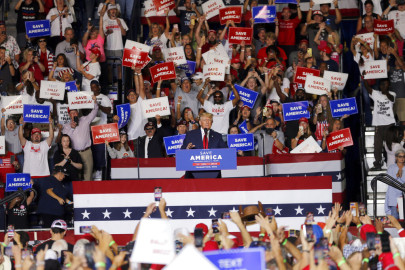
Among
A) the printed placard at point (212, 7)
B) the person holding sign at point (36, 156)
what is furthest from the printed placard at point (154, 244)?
the printed placard at point (212, 7)

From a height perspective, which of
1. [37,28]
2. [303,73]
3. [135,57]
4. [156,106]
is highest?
[37,28]

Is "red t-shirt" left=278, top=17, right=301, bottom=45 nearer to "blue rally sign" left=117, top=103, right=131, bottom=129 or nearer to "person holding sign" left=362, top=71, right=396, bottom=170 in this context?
"person holding sign" left=362, top=71, right=396, bottom=170

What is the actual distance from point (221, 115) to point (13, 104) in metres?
3.93

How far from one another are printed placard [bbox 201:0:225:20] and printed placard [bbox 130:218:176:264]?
11.8 meters

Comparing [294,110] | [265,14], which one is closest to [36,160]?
[294,110]

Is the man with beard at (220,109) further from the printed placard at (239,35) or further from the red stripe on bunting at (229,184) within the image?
the red stripe on bunting at (229,184)

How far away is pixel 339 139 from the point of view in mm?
15938

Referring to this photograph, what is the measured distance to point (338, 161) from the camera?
51.9 ft

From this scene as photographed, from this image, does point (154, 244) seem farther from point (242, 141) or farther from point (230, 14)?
point (230, 14)

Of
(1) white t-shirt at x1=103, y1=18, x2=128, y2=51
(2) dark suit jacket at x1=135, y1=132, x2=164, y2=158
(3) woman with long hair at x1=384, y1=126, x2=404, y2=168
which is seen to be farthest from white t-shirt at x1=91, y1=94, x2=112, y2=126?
(3) woman with long hair at x1=384, y1=126, x2=404, y2=168

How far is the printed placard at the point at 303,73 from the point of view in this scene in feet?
57.0

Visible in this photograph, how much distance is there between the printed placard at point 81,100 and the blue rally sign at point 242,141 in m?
2.99

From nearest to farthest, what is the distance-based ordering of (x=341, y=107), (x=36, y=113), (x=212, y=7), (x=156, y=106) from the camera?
(x=156, y=106), (x=36, y=113), (x=341, y=107), (x=212, y=7)

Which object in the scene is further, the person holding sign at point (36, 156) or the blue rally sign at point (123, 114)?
the blue rally sign at point (123, 114)
